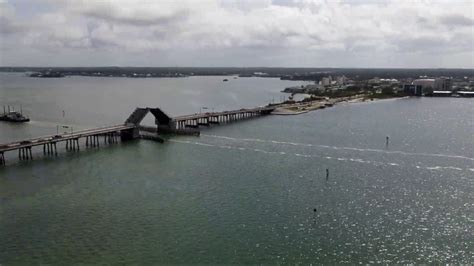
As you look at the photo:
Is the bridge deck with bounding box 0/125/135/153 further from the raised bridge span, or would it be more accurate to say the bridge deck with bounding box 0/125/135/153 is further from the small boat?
the small boat

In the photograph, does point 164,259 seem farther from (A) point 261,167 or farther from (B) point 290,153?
(B) point 290,153

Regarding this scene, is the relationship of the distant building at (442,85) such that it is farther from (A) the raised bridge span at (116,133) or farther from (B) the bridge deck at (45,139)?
(B) the bridge deck at (45,139)

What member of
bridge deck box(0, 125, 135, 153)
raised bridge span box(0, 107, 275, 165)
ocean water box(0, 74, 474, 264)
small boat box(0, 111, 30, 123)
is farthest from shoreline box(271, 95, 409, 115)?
small boat box(0, 111, 30, 123)

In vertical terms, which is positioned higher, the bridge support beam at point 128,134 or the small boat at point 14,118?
the small boat at point 14,118

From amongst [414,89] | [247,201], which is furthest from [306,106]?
[247,201]

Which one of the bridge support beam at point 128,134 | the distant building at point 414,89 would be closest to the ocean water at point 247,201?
the bridge support beam at point 128,134

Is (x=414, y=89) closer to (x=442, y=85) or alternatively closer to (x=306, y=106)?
(x=442, y=85)
